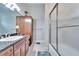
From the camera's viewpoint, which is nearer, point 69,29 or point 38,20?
point 69,29

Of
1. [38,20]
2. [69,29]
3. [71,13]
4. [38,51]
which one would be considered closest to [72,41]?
[69,29]

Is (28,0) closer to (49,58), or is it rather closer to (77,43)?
(49,58)

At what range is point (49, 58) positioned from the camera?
889 millimetres

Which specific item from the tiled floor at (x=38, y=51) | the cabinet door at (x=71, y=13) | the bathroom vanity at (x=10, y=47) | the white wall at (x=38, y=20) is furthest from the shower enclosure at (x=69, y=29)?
the white wall at (x=38, y=20)

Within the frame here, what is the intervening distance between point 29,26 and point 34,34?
1.88 ft

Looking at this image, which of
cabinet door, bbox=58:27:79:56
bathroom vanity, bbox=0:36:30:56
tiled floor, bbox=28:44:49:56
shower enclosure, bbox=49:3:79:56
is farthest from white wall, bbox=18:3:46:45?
cabinet door, bbox=58:27:79:56

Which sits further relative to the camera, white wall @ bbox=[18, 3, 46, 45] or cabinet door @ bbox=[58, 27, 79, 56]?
white wall @ bbox=[18, 3, 46, 45]

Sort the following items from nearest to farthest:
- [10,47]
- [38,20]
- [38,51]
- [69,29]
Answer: [69,29]
[10,47]
[38,51]
[38,20]

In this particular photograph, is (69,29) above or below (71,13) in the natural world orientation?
below

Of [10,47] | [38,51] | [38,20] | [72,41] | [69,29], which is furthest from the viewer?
[38,20]

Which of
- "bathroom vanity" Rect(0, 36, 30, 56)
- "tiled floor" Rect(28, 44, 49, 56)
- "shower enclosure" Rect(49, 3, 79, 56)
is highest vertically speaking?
"shower enclosure" Rect(49, 3, 79, 56)

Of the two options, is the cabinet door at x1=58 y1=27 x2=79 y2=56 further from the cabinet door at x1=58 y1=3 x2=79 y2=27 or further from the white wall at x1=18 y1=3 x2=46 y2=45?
the white wall at x1=18 y1=3 x2=46 y2=45

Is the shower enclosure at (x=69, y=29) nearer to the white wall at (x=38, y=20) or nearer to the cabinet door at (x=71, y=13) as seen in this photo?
the cabinet door at (x=71, y=13)

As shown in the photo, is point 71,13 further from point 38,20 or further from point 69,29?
point 38,20
